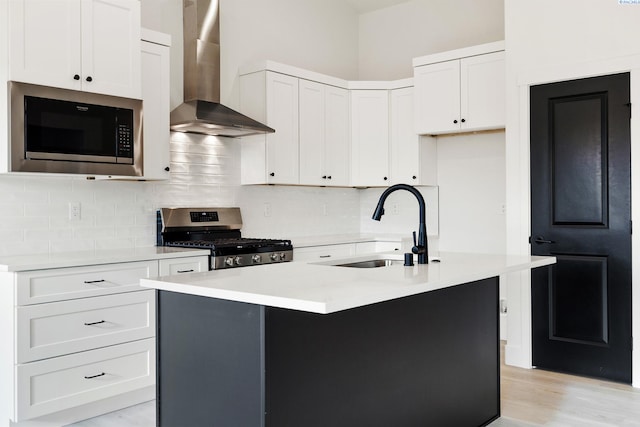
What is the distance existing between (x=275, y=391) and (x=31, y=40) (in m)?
2.39

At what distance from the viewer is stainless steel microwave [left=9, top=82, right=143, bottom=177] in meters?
3.06

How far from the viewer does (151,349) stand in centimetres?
343

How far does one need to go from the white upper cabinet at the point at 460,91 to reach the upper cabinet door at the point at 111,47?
2.59 metres

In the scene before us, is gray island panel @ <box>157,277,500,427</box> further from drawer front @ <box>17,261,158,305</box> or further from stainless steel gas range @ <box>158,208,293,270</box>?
stainless steel gas range @ <box>158,208,293,270</box>

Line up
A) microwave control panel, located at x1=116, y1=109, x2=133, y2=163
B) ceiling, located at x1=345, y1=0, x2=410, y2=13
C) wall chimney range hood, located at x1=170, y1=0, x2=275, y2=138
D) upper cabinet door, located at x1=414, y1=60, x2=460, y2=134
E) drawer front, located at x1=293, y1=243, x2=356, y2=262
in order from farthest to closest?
ceiling, located at x1=345, y1=0, x2=410, y2=13
upper cabinet door, located at x1=414, y1=60, x2=460, y2=134
drawer front, located at x1=293, y1=243, x2=356, y2=262
wall chimney range hood, located at x1=170, y1=0, x2=275, y2=138
microwave control panel, located at x1=116, y1=109, x2=133, y2=163

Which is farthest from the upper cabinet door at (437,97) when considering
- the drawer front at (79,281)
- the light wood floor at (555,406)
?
the drawer front at (79,281)

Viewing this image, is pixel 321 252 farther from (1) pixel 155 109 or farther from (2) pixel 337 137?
(1) pixel 155 109

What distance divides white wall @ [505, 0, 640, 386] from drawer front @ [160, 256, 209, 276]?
2.19 meters

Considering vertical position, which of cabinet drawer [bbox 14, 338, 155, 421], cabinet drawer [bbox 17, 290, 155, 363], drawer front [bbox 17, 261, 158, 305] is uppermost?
drawer front [bbox 17, 261, 158, 305]

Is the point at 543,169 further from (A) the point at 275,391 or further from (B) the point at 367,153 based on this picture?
(A) the point at 275,391

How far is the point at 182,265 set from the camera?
365cm

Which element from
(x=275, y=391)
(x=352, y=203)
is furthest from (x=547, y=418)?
(x=352, y=203)

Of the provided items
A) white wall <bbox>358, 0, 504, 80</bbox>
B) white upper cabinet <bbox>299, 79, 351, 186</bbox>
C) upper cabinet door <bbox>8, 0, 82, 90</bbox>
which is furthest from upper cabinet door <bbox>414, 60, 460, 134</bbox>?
upper cabinet door <bbox>8, 0, 82, 90</bbox>

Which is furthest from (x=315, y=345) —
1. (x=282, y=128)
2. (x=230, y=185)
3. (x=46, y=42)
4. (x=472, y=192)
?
(x=472, y=192)
